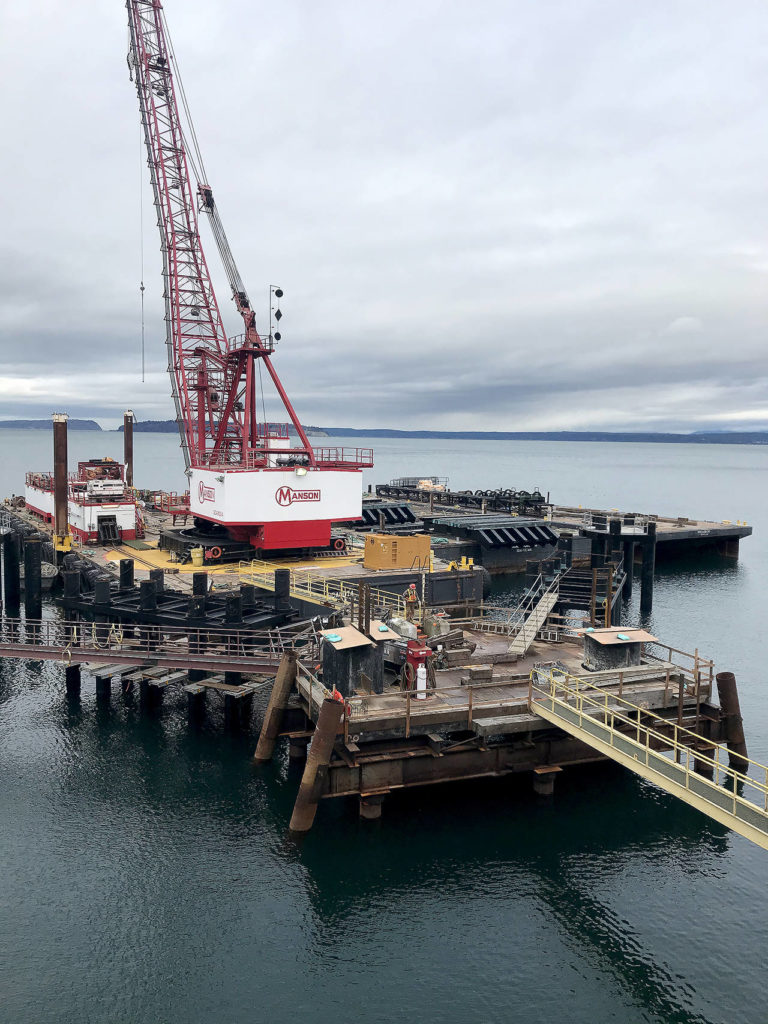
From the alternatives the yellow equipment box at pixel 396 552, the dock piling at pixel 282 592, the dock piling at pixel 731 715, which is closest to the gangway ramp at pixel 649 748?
the dock piling at pixel 731 715

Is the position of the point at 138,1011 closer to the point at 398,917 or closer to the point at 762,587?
the point at 398,917

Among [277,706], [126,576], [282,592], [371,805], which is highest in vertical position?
[126,576]

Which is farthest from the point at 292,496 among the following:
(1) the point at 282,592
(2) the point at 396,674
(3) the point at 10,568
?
(2) the point at 396,674

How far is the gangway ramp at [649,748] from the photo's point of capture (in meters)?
16.0

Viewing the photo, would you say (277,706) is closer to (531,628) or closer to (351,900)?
(351,900)

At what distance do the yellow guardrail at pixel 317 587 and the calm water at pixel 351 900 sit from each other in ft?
30.5

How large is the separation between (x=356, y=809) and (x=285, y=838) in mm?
2314

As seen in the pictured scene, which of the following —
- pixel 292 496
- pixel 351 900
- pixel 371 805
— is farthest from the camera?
pixel 292 496

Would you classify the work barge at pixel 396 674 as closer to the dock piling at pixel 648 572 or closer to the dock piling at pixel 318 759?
the dock piling at pixel 318 759

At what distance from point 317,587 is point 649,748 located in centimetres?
2109

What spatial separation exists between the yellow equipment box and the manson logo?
4.45 m

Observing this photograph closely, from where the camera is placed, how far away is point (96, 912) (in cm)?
1781

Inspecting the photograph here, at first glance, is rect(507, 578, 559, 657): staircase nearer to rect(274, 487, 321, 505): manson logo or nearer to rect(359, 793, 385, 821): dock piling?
rect(359, 793, 385, 821): dock piling

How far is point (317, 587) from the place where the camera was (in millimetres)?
37500
